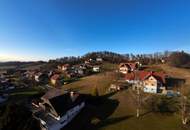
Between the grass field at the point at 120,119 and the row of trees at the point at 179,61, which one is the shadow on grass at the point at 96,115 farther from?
the row of trees at the point at 179,61

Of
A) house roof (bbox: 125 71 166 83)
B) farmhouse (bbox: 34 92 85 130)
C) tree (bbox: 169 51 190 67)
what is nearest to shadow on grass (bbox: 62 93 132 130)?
farmhouse (bbox: 34 92 85 130)

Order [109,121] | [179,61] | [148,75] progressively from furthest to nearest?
1. [179,61]
2. [148,75]
3. [109,121]

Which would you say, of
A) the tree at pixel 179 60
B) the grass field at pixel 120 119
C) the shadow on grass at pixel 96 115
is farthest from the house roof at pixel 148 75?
the tree at pixel 179 60

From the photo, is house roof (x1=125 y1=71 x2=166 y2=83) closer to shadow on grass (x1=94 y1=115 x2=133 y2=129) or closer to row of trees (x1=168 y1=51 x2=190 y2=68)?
shadow on grass (x1=94 y1=115 x2=133 y2=129)

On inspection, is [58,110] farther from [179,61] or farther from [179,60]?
[179,60]

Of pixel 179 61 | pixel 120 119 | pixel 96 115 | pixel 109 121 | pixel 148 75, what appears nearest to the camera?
pixel 109 121

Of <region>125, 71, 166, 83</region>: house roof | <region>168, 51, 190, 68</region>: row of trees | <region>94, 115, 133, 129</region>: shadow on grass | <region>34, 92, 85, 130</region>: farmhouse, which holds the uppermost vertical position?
<region>168, 51, 190, 68</region>: row of trees

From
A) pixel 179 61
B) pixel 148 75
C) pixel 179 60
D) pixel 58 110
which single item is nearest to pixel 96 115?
pixel 58 110

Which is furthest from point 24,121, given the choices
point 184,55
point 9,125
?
point 184,55
